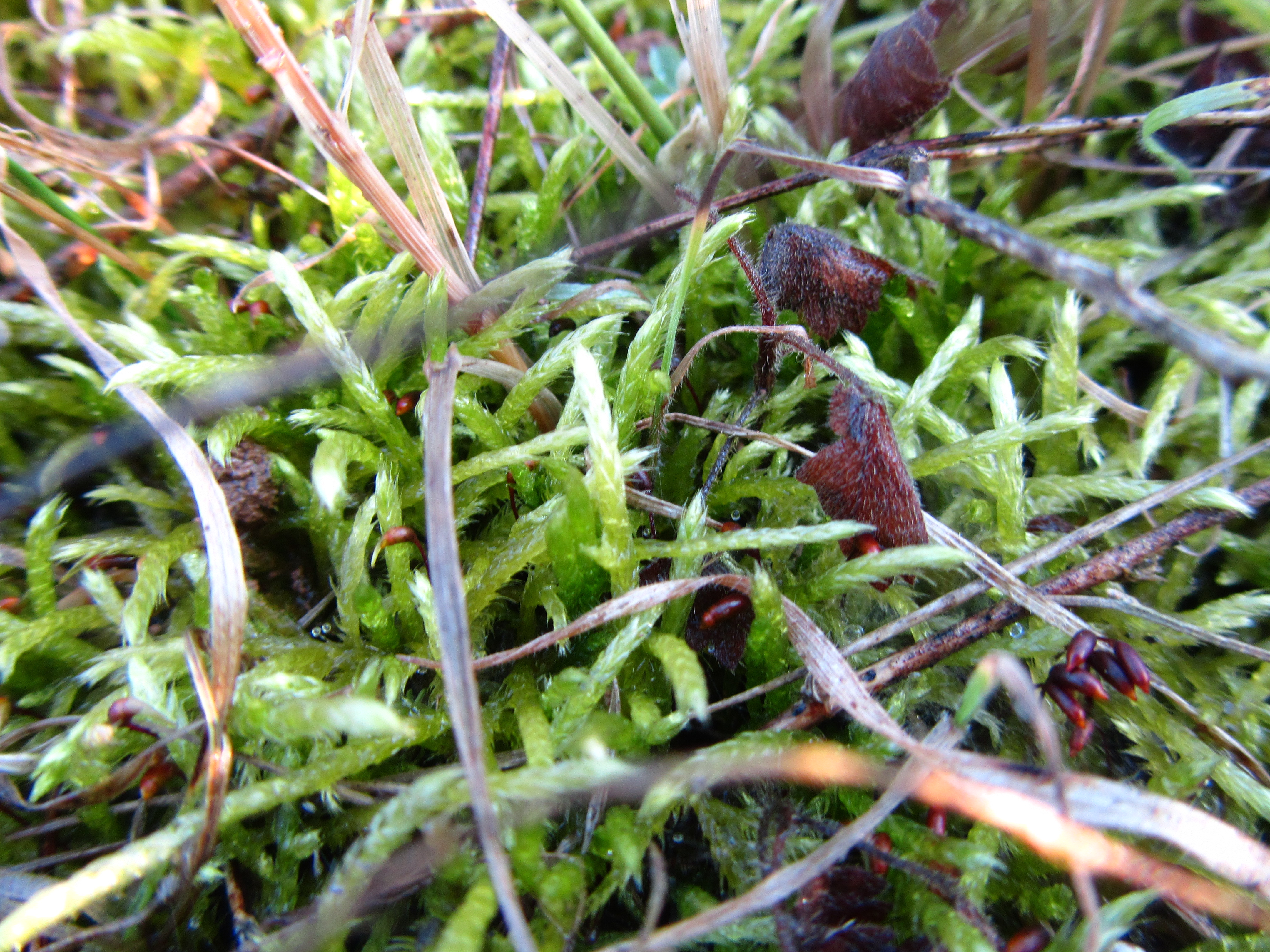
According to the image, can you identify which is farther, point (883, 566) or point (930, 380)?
point (930, 380)

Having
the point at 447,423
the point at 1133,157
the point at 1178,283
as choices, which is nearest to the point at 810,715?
the point at 447,423

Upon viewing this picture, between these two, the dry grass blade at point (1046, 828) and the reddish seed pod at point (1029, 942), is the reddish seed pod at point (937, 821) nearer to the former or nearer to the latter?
the dry grass blade at point (1046, 828)

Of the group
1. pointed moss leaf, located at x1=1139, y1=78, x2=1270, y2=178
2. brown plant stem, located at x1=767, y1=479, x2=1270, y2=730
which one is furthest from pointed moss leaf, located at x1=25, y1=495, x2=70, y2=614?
pointed moss leaf, located at x1=1139, y1=78, x2=1270, y2=178

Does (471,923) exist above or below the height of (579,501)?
below

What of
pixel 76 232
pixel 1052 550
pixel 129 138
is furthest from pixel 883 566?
pixel 129 138

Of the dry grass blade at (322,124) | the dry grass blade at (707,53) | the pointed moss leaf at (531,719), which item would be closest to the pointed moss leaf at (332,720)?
the pointed moss leaf at (531,719)

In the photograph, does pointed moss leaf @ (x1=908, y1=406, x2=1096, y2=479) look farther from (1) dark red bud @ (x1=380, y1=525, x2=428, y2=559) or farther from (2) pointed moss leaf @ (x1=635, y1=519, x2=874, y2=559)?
(1) dark red bud @ (x1=380, y1=525, x2=428, y2=559)

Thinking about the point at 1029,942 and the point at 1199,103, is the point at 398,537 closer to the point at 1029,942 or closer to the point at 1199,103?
the point at 1029,942
